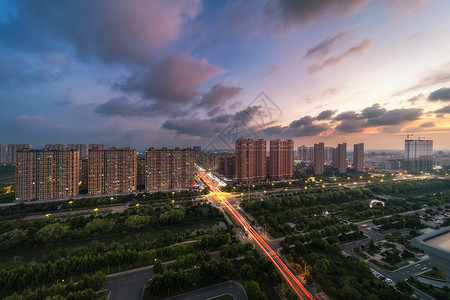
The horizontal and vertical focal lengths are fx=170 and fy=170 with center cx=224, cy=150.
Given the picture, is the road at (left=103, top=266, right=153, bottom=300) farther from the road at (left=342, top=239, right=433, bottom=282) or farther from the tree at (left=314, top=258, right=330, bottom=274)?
the road at (left=342, top=239, right=433, bottom=282)

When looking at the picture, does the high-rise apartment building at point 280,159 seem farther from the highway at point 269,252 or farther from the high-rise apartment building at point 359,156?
the high-rise apartment building at point 359,156

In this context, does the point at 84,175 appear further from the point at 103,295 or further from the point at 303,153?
the point at 303,153

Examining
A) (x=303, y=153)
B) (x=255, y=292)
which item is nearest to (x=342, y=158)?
(x=303, y=153)

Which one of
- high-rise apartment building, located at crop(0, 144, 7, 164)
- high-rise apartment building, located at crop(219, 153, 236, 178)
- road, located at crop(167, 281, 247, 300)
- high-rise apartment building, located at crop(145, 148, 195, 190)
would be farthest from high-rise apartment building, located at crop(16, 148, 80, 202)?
high-rise apartment building, located at crop(0, 144, 7, 164)

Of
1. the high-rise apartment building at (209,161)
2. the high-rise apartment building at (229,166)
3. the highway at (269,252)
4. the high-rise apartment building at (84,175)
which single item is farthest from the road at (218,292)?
the high-rise apartment building at (209,161)

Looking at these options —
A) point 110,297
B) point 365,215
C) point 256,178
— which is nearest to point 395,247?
point 365,215

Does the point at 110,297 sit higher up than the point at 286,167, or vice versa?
the point at 286,167

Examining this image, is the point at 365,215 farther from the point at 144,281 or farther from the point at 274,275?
the point at 144,281
